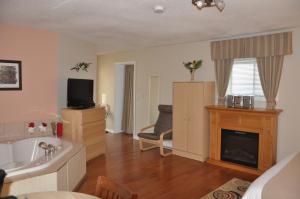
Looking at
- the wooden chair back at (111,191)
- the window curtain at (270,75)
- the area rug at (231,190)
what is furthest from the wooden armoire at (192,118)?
the wooden chair back at (111,191)

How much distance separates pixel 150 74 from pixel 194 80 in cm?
131

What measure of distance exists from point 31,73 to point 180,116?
9.49 feet

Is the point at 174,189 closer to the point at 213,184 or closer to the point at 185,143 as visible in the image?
the point at 213,184

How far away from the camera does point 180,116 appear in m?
4.96

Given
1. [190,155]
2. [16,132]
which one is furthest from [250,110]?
[16,132]

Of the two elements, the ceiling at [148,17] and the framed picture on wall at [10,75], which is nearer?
the ceiling at [148,17]

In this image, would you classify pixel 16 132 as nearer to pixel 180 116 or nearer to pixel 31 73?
pixel 31 73

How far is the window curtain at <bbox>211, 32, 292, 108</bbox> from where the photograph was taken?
3955mm

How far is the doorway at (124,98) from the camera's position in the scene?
689cm

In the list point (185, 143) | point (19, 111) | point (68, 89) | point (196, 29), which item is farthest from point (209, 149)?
point (19, 111)

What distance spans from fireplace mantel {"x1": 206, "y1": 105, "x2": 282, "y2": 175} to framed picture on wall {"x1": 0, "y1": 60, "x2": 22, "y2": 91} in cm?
335

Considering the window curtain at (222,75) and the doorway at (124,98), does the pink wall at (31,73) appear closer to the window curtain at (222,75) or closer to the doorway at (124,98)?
the doorway at (124,98)

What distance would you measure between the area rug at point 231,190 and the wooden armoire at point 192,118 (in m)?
1.05

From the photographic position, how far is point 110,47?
20.8 ft
